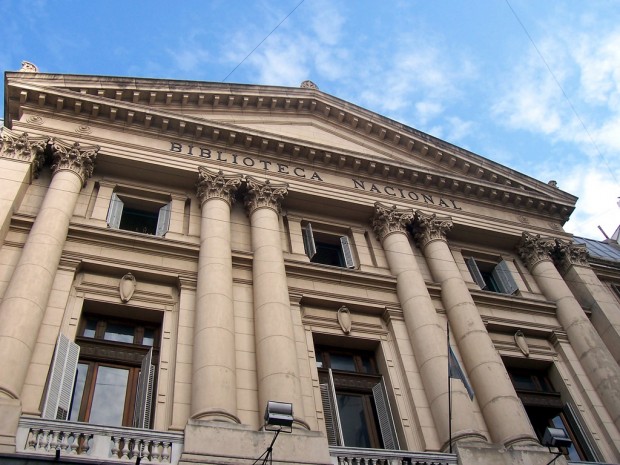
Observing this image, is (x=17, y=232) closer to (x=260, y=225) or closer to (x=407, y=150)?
(x=260, y=225)

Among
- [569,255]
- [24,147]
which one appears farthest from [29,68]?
[569,255]

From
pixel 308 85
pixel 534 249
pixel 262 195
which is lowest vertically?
pixel 534 249

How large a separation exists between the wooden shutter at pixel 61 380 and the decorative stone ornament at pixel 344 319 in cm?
808

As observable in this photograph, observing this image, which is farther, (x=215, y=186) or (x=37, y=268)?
(x=215, y=186)

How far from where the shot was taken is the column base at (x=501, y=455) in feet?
53.6

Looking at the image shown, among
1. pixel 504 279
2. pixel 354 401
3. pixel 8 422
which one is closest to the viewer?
pixel 8 422

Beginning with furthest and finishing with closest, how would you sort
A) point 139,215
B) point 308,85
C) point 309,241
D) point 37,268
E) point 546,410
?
point 308,85
point 309,241
point 139,215
point 546,410
point 37,268

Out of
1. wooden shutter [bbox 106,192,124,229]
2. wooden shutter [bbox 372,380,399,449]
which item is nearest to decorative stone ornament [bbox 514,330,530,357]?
wooden shutter [bbox 372,380,399,449]

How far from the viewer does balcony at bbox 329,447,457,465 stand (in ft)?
50.5

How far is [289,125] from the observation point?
27.5m

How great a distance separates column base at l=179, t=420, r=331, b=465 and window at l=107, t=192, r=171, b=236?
8694 mm

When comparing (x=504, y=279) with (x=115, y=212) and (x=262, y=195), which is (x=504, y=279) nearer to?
(x=262, y=195)

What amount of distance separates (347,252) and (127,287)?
8565 millimetres

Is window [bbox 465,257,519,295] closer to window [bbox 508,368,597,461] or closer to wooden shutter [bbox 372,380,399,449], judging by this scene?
window [bbox 508,368,597,461]
